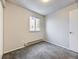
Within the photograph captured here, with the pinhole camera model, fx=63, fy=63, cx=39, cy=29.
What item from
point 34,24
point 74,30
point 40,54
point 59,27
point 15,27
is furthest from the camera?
point 34,24

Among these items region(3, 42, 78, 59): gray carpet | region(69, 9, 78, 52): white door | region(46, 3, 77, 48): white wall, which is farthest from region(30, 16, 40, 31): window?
region(69, 9, 78, 52): white door

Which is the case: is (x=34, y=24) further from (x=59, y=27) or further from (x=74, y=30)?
(x=74, y=30)

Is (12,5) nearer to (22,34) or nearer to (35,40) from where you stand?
(22,34)

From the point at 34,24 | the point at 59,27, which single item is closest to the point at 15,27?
the point at 34,24

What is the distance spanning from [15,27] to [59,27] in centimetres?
260

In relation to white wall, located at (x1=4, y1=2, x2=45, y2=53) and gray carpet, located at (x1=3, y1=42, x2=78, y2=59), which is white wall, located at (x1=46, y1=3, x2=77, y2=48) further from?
white wall, located at (x1=4, y1=2, x2=45, y2=53)

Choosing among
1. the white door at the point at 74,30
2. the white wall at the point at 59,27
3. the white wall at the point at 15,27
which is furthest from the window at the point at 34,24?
the white door at the point at 74,30

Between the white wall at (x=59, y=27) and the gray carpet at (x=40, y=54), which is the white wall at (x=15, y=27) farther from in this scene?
the white wall at (x=59, y=27)

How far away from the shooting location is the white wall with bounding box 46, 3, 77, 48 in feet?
11.6

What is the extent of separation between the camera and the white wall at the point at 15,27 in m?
2.83

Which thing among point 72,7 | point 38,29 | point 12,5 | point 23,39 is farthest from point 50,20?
point 12,5

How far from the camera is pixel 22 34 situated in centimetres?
355

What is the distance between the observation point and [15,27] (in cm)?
315

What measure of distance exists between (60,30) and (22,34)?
2301mm
